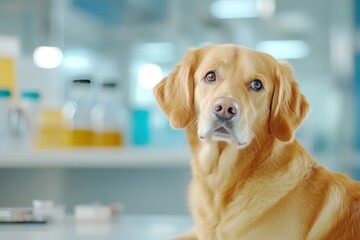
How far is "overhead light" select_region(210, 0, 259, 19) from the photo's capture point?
4.00 m

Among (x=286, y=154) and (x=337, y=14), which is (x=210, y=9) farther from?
(x=286, y=154)

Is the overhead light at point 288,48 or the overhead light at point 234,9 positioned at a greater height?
the overhead light at point 234,9

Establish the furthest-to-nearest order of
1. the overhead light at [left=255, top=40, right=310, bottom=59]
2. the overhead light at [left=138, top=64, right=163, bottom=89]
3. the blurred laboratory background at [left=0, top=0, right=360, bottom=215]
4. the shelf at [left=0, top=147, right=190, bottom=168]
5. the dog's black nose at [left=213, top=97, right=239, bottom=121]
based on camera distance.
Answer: the overhead light at [left=138, top=64, right=163, bottom=89] < the overhead light at [left=255, top=40, right=310, bottom=59] < the blurred laboratory background at [left=0, top=0, right=360, bottom=215] < the shelf at [left=0, top=147, right=190, bottom=168] < the dog's black nose at [left=213, top=97, right=239, bottom=121]

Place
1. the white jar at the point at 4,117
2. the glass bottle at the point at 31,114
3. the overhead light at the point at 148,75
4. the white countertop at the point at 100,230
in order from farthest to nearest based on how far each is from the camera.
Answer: the overhead light at the point at 148,75 < the glass bottle at the point at 31,114 < the white jar at the point at 4,117 < the white countertop at the point at 100,230

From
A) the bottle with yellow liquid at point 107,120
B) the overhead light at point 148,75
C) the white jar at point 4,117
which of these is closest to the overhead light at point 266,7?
the overhead light at point 148,75

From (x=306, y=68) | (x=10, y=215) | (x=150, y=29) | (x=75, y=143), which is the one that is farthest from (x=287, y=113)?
(x=150, y=29)

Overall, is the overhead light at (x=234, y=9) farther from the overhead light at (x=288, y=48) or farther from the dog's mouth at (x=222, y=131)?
the dog's mouth at (x=222, y=131)

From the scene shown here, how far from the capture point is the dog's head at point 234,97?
76 centimetres

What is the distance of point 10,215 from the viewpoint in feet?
4.69

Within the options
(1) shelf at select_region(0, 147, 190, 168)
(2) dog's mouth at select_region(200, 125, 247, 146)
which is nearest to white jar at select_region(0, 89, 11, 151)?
(1) shelf at select_region(0, 147, 190, 168)

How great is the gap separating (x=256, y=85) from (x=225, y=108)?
6 centimetres

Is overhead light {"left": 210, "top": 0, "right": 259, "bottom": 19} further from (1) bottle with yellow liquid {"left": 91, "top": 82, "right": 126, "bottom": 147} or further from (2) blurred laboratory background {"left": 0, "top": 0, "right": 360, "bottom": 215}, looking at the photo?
(1) bottle with yellow liquid {"left": 91, "top": 82, "right": 126, "bottom": 147}

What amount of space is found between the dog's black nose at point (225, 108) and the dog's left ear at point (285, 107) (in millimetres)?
69

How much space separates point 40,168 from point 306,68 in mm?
2157
